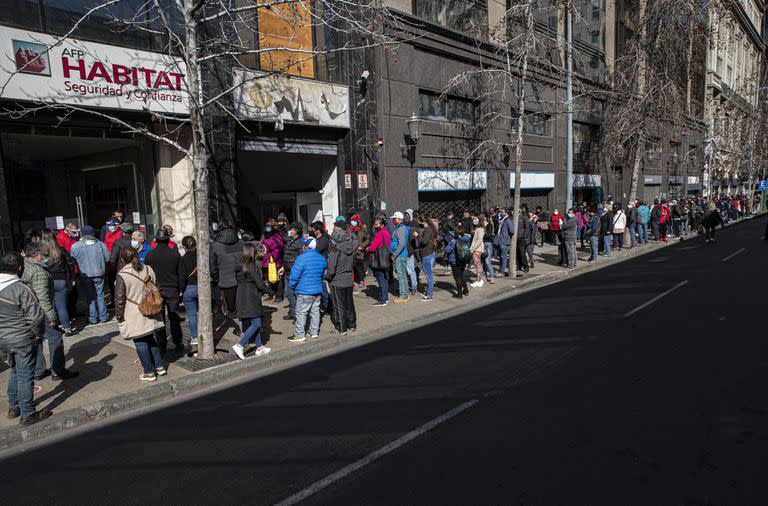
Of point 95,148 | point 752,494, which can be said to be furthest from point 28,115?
point 752,494

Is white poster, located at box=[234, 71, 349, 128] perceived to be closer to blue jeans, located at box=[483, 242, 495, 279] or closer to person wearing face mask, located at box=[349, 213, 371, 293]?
person wearing face mask, located at box=[349, 213, 371, 293]

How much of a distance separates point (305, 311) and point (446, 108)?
38.2 ft

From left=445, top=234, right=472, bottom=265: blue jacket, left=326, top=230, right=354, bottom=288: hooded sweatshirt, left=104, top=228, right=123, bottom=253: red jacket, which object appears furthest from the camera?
left=445, top=234, right=472, bottom=265: blue jacket

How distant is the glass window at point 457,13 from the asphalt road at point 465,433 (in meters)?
12.2

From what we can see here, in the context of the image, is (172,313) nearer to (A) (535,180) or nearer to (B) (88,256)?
(B) (88,256)

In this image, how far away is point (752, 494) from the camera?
337 centimetres

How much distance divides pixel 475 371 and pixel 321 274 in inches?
116

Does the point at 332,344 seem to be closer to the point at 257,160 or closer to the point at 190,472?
the point at 190,472

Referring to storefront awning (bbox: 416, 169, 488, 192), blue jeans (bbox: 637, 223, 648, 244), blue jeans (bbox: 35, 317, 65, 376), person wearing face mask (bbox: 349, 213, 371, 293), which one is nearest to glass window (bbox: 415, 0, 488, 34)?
storefront awning (bbox: 416, 169, 488, 192)

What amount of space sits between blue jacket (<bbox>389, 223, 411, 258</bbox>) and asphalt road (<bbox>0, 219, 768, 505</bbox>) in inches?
127

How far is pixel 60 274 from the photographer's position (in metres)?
7.78

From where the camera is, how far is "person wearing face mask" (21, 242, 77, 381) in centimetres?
613

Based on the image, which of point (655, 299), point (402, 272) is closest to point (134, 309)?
point (402, 272)

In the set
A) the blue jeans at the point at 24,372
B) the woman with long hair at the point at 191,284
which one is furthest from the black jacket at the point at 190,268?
the blue jeans at the point at 24,372
